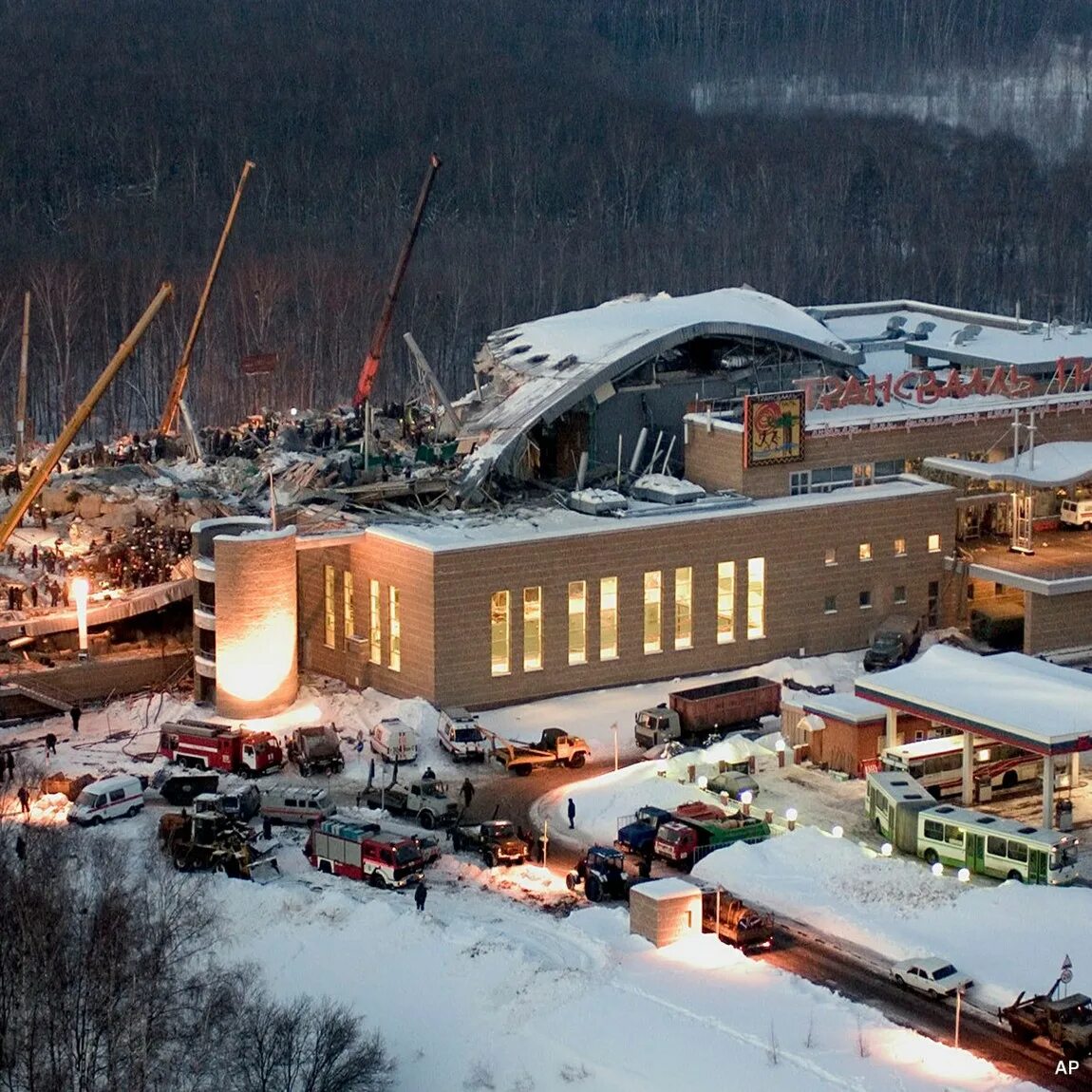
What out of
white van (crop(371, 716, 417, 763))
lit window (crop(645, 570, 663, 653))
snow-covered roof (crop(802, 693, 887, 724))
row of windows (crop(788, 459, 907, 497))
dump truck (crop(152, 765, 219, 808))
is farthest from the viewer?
row of windows (crop(788, 459, 907, 497))

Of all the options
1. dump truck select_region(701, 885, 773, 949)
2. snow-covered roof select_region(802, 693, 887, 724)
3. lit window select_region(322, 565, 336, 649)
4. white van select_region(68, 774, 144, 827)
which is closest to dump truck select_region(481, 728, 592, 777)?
snow-covered roof select_region(802, 693, 887, 724)

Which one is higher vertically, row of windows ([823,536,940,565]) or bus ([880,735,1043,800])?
row of windows ([823,536,940,565])

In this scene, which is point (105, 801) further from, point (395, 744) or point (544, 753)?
point (544, 753)

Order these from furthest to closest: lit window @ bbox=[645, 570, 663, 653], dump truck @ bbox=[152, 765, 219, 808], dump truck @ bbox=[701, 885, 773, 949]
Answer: lit window @ bbox=[645, 570, 663, 653], dump truck @ bbox=[152, 765, 219, 808], dump truck @ bbox=[701, 885, 773, 949]

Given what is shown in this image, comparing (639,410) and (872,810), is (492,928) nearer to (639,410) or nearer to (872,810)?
(872,810)

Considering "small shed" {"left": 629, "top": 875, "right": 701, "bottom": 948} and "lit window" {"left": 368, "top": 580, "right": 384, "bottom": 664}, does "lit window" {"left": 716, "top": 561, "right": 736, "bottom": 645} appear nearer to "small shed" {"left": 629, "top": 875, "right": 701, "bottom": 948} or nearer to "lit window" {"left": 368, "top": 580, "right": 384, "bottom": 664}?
"lit window" {"left": 368, "top": 580, "right": 384, "bottom": 664}

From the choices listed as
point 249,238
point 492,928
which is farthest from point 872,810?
point 249,238

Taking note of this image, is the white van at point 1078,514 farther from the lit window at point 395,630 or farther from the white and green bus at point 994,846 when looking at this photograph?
the white and green bus at point 994,846
